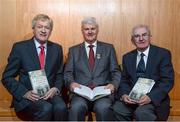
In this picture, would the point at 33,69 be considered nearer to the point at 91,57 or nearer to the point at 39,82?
the point at 39,82

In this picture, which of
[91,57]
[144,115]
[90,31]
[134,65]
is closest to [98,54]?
[91,57]

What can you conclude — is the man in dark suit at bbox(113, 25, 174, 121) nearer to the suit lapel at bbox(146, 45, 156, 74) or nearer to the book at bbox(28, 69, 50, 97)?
the suit lapel at bbox(146, 45, 156, 74)

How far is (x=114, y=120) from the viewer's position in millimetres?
3217

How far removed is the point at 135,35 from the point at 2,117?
149cm

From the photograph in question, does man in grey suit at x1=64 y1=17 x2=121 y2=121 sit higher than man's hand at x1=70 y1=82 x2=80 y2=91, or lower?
higher

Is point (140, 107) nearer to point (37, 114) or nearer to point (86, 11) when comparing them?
point (37, 114)

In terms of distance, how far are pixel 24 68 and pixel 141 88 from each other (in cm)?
109

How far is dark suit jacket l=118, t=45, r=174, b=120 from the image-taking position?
3197mm

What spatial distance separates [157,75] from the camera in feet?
11.0

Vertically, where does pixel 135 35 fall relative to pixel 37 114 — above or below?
above

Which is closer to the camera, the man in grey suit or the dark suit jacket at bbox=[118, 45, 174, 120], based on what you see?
the dark suit jacket at bbox=[118, 45, 174, 120]

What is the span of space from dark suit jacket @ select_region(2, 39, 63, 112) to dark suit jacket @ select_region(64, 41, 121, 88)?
5.1 inches

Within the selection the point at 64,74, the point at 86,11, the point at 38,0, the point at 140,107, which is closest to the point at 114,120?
the point at 140,107

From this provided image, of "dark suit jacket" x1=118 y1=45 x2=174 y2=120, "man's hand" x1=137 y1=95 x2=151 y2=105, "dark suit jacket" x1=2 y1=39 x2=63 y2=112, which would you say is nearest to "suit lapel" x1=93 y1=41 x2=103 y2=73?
"dark suit jacket" x1=118 y1=45 x2=174 y2=120
